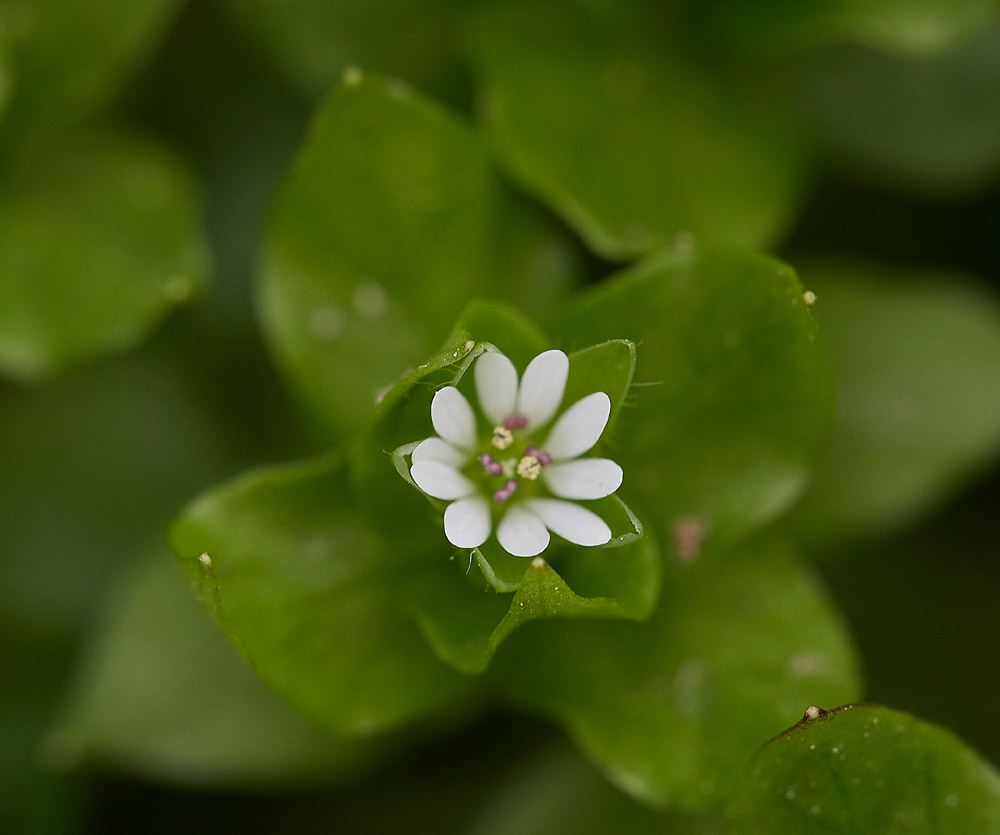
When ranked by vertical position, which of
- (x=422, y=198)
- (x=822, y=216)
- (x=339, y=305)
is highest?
(x=422, y=198)

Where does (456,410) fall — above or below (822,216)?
above

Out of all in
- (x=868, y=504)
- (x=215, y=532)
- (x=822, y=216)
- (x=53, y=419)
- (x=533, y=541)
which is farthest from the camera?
(x=822, y=216)

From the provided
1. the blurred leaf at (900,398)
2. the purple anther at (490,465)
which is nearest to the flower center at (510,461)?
the purple anther at (490,465)

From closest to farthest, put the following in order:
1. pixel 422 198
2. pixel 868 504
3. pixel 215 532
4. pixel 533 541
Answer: pixel 533 541 < pixel 215 532 < pixel 422 198 < pixel 868 504

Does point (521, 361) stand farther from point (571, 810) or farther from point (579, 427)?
point (571, 810)

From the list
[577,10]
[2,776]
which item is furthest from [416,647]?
[577,10]

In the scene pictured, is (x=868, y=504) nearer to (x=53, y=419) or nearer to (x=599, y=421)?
(x=599, y=421)

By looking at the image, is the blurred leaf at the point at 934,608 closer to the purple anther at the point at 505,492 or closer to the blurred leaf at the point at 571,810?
the blurred leaf at the point at 571,810
